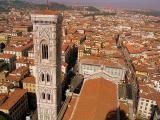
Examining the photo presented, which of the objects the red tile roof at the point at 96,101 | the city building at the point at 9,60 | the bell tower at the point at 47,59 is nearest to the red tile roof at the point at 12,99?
the bell tower at the point at 47,59

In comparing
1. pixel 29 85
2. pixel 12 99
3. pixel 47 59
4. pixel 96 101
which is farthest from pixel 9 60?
pixel 96 101

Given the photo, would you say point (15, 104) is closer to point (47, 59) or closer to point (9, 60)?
point (47, 59)

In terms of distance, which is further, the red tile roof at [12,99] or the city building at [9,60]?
the city building at [9,60]

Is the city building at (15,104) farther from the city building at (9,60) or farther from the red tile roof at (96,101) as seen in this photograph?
the city building at (9,60)

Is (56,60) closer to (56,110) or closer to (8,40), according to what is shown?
(56,110)

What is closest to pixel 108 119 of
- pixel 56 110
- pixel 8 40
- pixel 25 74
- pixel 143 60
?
pixel 56 110

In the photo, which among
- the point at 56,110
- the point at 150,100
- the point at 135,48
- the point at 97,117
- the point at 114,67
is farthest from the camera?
the point at 135,48

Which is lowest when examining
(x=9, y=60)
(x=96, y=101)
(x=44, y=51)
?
(x=9, y=60)

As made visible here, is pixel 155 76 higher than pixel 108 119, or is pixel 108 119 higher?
pixel 108 119
